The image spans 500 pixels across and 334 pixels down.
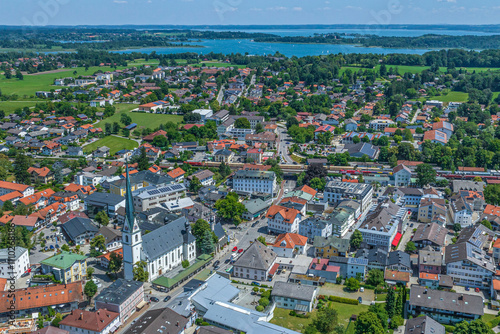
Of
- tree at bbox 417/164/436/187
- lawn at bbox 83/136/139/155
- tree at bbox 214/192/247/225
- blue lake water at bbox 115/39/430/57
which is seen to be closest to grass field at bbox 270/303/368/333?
tree at bbox 214/192/247/225

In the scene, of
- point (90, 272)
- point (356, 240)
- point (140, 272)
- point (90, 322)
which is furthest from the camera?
point (356, 240)

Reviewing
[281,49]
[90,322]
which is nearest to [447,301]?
[90,322]

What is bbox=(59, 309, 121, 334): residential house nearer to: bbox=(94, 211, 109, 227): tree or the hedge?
the hedge

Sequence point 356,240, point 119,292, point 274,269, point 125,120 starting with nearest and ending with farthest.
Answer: point 119,292 < point 274,269 < point 356,240 < point 125,120

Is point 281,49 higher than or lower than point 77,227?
higher

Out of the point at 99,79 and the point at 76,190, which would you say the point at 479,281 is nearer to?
the point at 76,190

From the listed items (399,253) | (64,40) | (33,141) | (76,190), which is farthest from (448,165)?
(64,40)

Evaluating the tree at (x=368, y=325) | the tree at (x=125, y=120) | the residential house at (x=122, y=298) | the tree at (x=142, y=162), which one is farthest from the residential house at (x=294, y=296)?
the tree at (x=125, y=120)

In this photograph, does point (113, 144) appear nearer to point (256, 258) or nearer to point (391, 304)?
point (256, 258)
